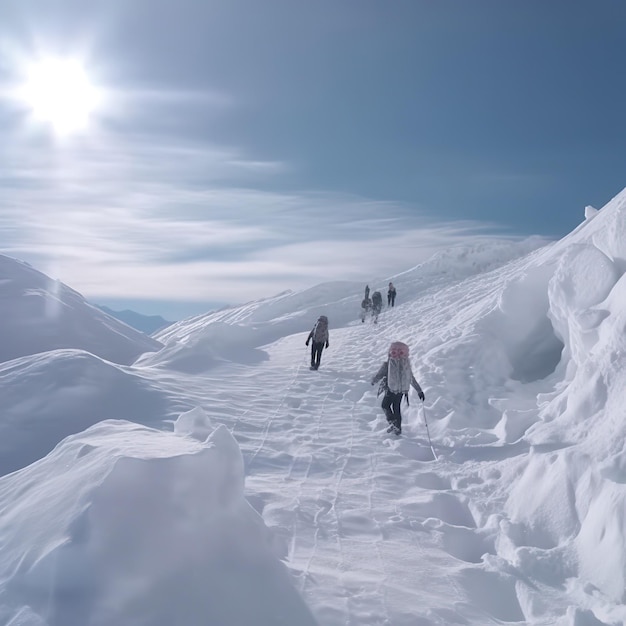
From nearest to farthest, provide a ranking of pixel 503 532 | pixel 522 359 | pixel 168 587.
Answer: pixel 168 587 → pixel 503 532 → pixel 522 359

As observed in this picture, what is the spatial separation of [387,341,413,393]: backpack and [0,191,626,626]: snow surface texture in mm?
849

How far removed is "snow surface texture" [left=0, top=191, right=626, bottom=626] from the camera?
3518 mm

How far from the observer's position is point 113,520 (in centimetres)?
362

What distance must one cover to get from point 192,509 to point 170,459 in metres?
0.39

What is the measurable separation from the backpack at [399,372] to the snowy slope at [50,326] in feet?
56.4

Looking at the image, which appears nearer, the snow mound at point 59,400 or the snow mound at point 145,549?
the snow mound at point 145,549

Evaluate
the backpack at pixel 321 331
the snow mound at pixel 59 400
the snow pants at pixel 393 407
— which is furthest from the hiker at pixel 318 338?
the snow pants at pixel 393 407

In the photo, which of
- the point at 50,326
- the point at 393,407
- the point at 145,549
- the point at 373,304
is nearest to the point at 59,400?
the point at 393,407

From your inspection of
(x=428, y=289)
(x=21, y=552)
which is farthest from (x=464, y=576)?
(x=428, y=289)

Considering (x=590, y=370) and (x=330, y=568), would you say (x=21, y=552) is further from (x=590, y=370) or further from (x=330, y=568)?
(x=590, y=370)

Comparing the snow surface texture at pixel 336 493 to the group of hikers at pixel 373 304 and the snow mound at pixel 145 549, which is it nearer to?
the snow mound at pixel 145 549

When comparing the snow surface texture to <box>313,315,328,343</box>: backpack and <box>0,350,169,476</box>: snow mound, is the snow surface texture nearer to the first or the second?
<box>0,350,169,476</box>: snow mound

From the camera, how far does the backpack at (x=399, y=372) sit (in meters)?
9.86

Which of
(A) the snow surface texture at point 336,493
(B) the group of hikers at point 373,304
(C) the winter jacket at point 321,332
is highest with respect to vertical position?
(B) the group of hikers at point 373,304
